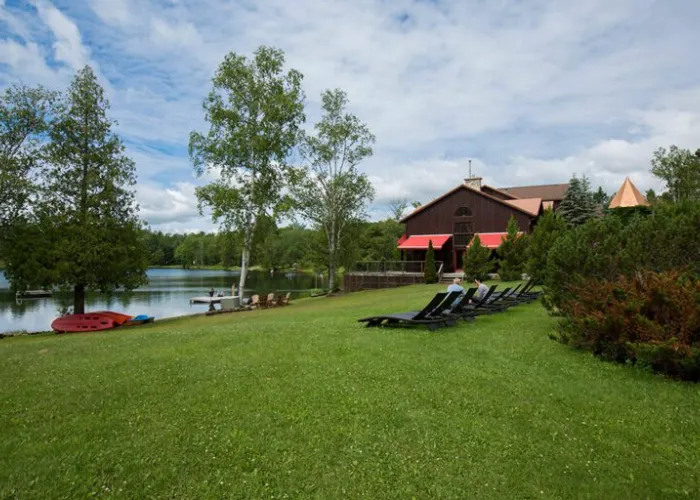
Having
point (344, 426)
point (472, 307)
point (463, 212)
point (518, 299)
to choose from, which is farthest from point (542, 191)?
point (344, 426)

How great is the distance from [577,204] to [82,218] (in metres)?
31.5

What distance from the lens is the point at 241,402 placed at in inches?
201

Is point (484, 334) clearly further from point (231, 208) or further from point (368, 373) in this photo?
point (231, 208)

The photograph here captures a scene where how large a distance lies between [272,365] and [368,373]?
1.44m

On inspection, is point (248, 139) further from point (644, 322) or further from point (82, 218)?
point (644, 322)

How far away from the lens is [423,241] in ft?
118

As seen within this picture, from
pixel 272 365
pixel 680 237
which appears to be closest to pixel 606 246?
pixel 680 237

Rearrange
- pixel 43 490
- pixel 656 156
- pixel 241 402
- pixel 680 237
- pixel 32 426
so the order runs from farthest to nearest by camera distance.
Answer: pixel 656 156, pixel 680 237, pixel 241 402, pixel 32 426, pixel 43 490

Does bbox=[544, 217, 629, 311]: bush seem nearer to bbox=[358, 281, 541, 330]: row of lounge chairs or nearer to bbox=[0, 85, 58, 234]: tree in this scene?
bbox=[358, 281, 541, 330]: row of lounge chairs

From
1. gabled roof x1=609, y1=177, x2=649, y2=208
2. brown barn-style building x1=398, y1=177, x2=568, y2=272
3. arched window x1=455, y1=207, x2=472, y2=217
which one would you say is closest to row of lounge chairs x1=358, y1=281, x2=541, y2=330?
brown barn-style building x1=398, y1=177, x2=568, y2=272

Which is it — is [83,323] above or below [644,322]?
below

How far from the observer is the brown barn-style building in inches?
1340

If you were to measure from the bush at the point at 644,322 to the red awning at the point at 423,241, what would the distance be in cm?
2637

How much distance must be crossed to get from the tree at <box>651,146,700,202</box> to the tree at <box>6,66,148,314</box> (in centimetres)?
4392
